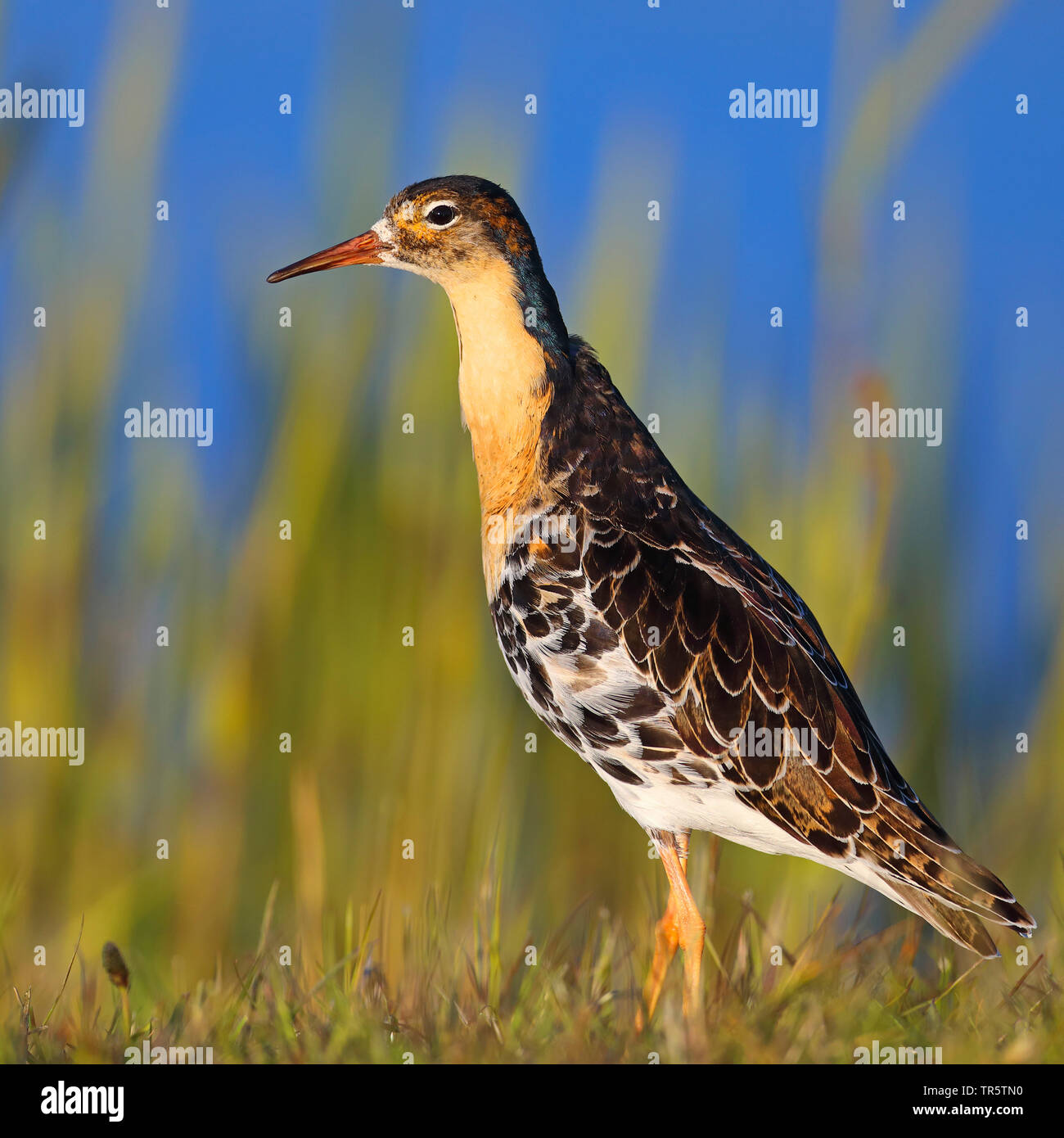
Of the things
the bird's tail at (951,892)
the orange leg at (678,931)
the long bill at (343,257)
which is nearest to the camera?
the bird's tail at (951,892)

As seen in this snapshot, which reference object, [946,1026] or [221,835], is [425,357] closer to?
[221,835]

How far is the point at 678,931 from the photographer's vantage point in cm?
463

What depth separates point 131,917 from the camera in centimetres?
519

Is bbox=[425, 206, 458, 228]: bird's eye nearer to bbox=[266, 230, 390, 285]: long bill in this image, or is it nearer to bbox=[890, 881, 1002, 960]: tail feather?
bbox=[266, 230, 390, 285]: long bill

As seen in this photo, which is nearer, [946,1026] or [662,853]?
[946,1026]

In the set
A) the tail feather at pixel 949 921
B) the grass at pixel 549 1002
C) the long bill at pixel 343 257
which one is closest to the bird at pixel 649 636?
the tail feather at pixel 949 921

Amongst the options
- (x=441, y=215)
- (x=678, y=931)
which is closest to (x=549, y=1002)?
(x=678, y=931)

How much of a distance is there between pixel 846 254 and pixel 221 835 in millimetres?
3944

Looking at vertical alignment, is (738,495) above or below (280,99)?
below

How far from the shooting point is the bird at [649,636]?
14.3 feet

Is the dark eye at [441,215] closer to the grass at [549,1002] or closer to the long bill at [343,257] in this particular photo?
the long bill at [343,257]

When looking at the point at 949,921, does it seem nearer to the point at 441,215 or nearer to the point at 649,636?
the point at 649,636

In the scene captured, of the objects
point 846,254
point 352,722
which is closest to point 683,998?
point 352,722

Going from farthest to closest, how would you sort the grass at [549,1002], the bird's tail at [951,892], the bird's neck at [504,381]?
the bird's neck at [504,381] < the bird's tail at [951,892] < the grass at [549,1002]
